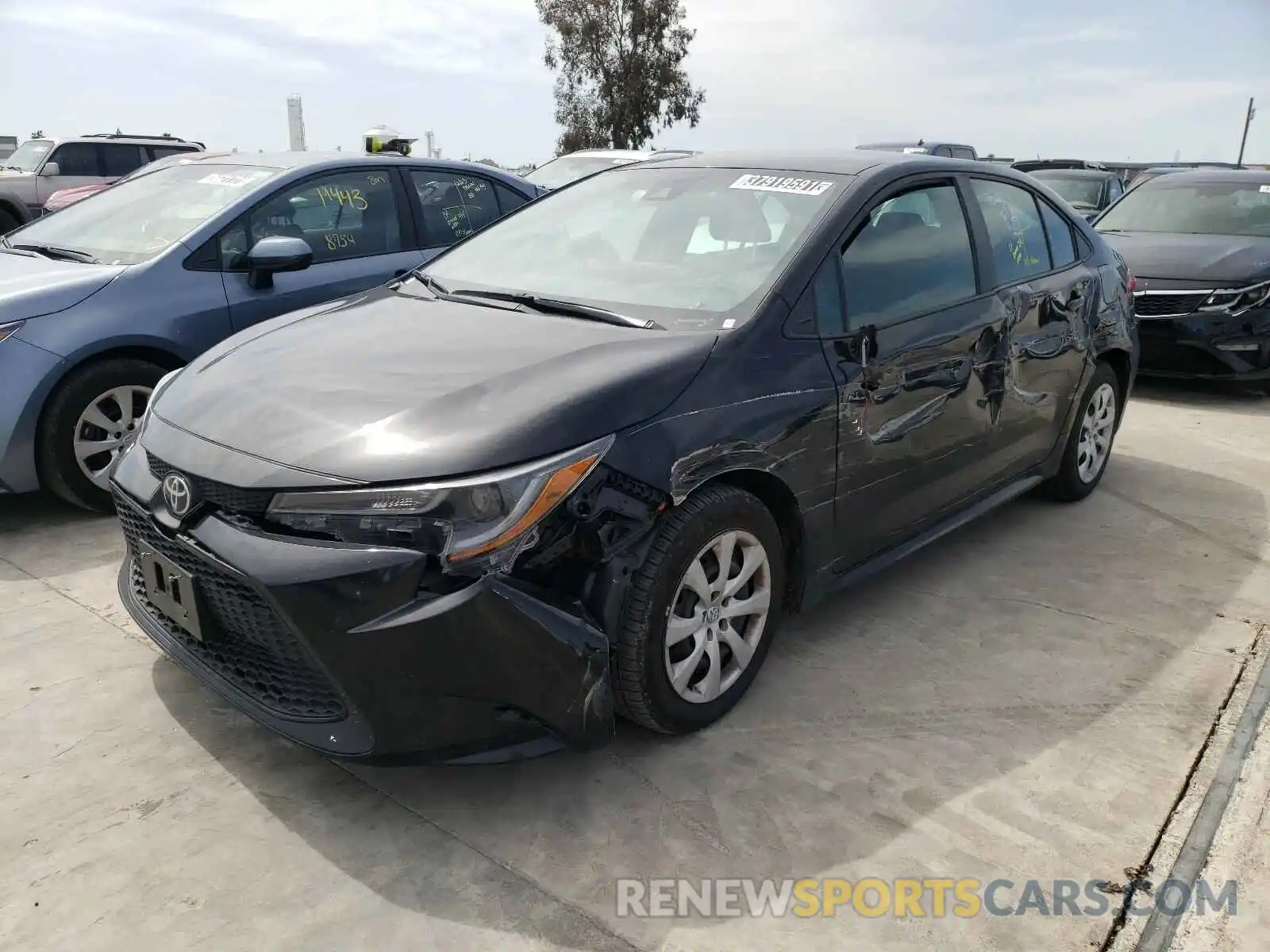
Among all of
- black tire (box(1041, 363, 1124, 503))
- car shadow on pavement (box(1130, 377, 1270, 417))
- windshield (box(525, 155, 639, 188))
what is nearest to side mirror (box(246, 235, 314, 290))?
black tire (box(1041, 363, 1124, 503))

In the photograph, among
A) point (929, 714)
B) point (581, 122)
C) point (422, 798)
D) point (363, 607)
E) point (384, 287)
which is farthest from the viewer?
point (581, 122)

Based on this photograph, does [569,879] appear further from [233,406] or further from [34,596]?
[34,596]

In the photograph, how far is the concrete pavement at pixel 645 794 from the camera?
2.17 m

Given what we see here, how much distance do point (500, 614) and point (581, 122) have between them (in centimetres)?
3394

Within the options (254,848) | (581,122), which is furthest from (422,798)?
(581,122)

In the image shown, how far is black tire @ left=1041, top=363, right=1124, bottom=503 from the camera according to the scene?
4.62 m

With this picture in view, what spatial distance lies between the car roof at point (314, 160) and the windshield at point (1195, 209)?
5855mm

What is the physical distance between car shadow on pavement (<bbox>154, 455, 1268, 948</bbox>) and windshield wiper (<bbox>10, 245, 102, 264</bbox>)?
2.39m

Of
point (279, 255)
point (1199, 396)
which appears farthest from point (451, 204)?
point (1199, 396)

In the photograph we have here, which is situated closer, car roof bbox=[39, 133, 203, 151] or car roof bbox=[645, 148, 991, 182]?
car roof bbox=[645, 148, 991, 182]

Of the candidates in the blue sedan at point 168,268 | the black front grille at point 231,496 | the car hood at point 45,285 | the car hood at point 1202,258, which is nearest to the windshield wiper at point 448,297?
the blue sedan at point 168,268

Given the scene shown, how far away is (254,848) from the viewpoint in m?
2.36

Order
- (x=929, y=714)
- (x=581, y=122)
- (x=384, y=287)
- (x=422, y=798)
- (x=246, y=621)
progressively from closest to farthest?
1. (x=246, y=621)
2. (x=422, y=798)
3. (x=929, y=714)
4. (x=384, y=287)
5. (x=581, y=122)

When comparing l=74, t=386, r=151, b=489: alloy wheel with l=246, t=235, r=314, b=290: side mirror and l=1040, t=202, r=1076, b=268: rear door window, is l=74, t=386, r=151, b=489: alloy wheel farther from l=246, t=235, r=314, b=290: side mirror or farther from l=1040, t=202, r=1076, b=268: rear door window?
l=1040, t=202, r=1076, b=268: rear door window
